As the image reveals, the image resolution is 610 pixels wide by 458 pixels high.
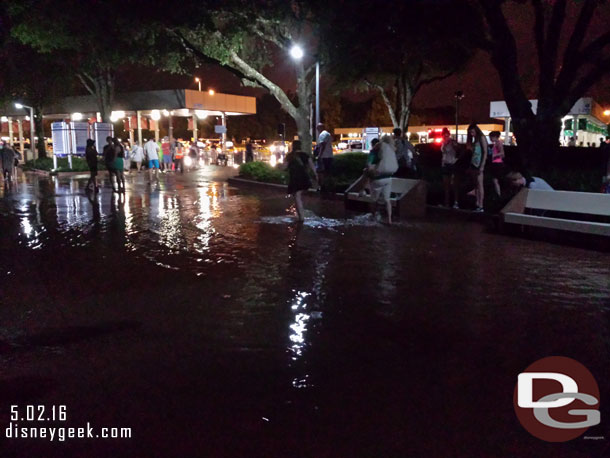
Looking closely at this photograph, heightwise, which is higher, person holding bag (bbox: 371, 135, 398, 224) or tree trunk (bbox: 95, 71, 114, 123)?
tree trunk (bbox: 95, 71, 114, 123)

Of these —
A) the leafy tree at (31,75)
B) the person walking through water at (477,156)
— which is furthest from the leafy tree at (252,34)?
the leafy tree at (31,75)

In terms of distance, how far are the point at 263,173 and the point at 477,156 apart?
1285cm

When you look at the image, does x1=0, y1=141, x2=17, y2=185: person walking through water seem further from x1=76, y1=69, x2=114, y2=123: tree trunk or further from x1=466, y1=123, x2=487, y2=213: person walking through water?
x1=466, y1=123, x2=487, y2=213: person walking through water

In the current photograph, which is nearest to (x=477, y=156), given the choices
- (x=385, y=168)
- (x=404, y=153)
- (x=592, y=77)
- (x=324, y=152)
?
(x=385, y=168)

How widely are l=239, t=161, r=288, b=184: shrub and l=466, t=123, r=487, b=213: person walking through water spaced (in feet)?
34.4

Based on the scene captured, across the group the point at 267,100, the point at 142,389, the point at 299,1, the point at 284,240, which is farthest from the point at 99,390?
the point at 267,100

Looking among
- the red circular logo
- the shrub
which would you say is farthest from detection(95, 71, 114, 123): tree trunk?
the red circular logo

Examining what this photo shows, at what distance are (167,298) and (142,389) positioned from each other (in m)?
2.75

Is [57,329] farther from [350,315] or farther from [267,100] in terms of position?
[267,100]

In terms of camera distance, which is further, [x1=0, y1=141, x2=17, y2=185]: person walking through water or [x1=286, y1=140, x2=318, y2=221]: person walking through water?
[x1=0, y1=141, x2=17, y2=185]: person walking through water

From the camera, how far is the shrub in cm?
2478

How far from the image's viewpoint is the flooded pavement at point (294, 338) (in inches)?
161

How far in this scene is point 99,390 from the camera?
4.77 meters

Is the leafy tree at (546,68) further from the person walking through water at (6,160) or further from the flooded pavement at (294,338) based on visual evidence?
the person walking through water at (6,160)
